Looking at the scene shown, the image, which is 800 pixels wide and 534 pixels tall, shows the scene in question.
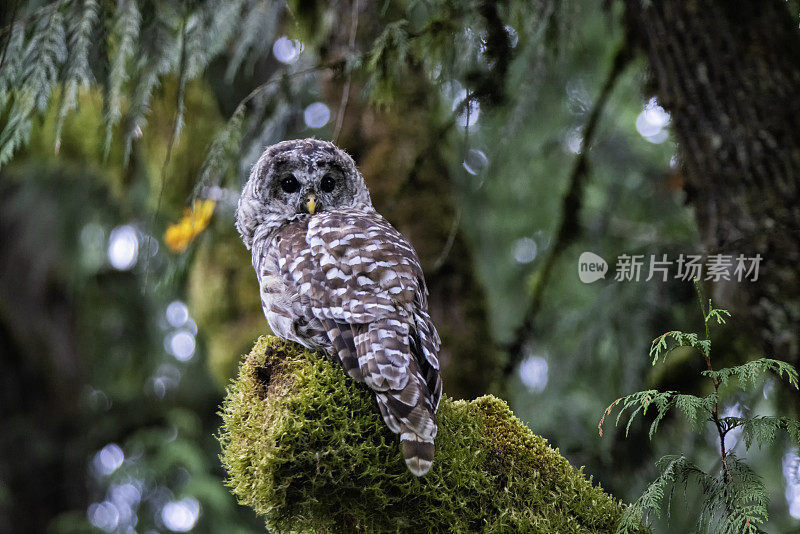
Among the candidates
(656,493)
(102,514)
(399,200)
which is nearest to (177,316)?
(102,514)

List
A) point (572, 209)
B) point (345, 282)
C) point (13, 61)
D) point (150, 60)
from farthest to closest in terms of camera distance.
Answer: point (572, 209) → point (150, 60) → point (13, 61) → point (345, 282)

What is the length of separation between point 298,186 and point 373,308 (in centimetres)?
88

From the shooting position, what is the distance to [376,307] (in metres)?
2.04

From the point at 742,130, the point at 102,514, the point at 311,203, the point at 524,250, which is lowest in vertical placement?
the point at 102,514

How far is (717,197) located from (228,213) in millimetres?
2287

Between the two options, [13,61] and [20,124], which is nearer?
[20,124]

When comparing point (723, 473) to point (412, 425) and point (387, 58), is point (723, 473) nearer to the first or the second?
point (412, 425)

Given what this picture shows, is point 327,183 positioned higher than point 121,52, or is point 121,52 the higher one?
point 121,52

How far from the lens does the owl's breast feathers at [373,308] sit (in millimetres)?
→ 1792

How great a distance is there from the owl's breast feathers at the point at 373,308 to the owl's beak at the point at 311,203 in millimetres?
87

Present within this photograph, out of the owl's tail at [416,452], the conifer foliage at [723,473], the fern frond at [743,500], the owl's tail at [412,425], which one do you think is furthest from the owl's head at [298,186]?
the fern frond at [743,500]

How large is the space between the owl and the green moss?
0.31 ft

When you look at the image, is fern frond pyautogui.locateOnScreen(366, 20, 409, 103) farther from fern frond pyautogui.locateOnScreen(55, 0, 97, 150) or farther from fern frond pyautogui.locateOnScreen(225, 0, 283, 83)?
fern frond pyautogui.locateOnScreen(55, 0, 97, 150)

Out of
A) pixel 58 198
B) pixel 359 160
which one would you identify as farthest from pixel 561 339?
pixel 58 198
